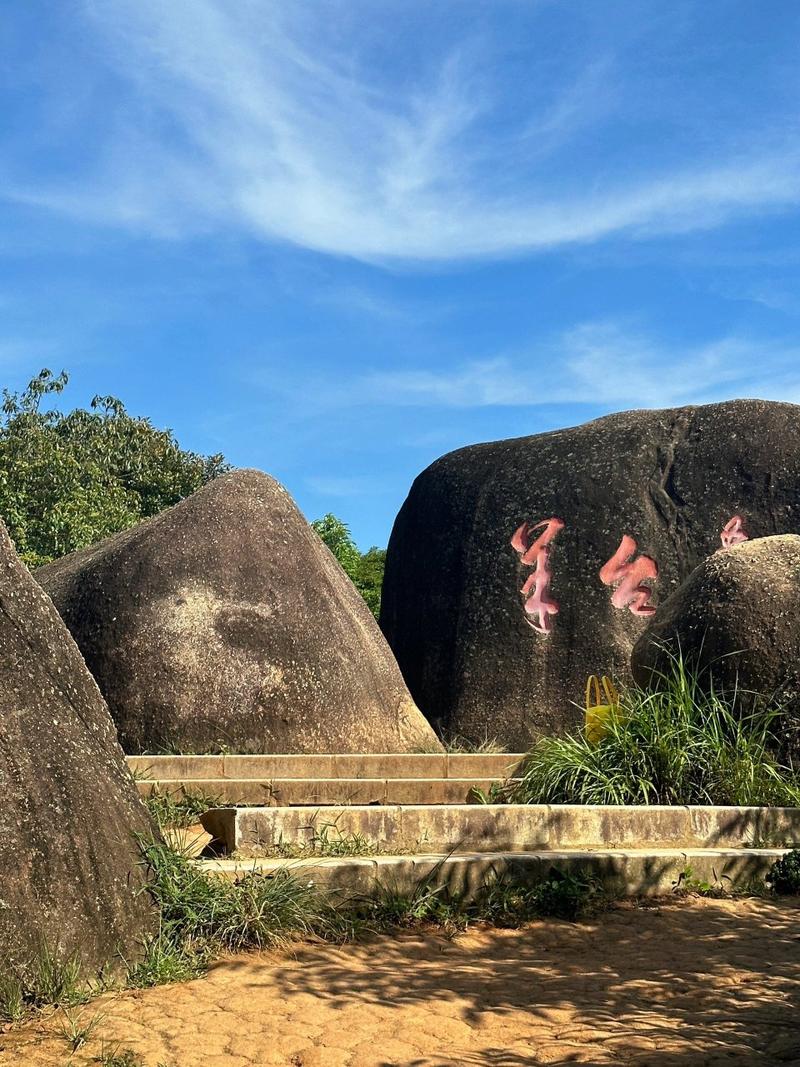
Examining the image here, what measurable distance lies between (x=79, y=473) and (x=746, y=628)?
19.2m

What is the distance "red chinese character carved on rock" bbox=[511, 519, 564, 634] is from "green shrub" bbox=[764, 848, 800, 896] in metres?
6.68

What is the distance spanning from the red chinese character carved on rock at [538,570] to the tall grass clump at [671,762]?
515 cm

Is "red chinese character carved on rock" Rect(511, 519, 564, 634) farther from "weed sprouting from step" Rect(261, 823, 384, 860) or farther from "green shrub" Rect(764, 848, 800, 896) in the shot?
"weed sprouting from step" Rect(261, 823, 384, 860)

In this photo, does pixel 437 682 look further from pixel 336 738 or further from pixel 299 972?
pixel 299 972

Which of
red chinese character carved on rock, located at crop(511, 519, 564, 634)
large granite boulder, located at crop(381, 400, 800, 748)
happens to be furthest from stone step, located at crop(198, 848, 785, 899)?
red chinese character carved on rock, located at crop(511, 519, 564, 634)

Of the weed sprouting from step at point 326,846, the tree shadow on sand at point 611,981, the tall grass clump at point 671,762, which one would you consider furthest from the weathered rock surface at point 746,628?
the weed sprouting from step at point 326,846

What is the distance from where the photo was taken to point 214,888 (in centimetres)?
542

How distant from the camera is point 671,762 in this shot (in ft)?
25.0

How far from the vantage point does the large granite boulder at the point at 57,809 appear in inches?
183

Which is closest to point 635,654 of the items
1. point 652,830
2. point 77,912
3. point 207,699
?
point 652,830

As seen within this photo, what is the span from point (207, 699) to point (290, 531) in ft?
6.98

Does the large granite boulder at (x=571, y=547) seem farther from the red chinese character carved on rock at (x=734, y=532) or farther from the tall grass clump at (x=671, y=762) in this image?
the tall grass clump at (x=671, y=762)

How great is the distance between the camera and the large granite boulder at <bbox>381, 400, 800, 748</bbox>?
13141 millimetres

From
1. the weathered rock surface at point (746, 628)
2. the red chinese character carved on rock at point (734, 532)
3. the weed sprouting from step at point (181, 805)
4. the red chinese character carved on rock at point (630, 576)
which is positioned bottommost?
the weed sprouting from step at point (181, 805)
